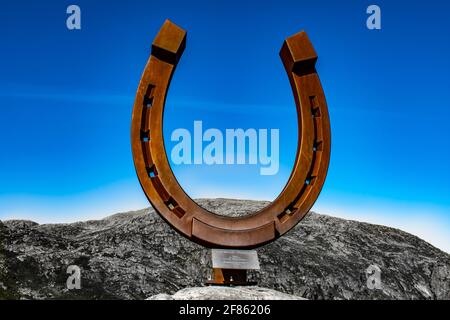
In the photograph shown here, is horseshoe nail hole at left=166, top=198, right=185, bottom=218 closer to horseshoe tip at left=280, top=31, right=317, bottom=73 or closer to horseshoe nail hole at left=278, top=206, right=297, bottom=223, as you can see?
horseshoe nail hole at left=278, top=206, right=297, bottom=223

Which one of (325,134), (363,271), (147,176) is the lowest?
(363,271)

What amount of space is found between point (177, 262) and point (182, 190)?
773cm

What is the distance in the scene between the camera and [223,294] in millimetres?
8461

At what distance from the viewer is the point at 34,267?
1589cm

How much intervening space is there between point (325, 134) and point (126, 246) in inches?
343

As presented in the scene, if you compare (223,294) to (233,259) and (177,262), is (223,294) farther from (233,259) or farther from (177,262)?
(177,262)

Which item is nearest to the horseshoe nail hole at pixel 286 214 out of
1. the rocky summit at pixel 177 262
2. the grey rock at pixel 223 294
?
the grey rock at pixel 223 294

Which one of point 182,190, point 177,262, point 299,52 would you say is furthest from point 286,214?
point 177,262

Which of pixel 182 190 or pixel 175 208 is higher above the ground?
pixel 182 190
